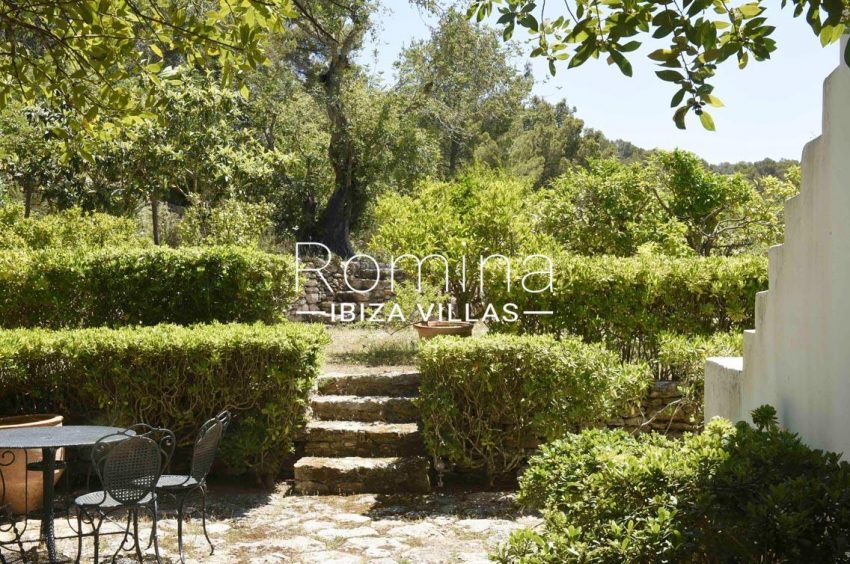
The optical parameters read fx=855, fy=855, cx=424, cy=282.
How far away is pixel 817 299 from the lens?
3.75m

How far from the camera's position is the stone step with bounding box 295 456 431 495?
7688 millimetres

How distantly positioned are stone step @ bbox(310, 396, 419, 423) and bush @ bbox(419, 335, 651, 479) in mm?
765

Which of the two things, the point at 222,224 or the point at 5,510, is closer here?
the point at 5,510

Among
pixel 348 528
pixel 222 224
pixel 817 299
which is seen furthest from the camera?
pixel 222 224

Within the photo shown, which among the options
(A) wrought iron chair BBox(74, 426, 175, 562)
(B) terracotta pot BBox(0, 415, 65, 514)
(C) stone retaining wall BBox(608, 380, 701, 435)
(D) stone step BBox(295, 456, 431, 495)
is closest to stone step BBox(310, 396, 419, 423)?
(D) stone step BBox(295, 456, 431, 495)

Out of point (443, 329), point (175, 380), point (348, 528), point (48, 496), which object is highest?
point (443, 329)

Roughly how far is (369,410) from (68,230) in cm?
992

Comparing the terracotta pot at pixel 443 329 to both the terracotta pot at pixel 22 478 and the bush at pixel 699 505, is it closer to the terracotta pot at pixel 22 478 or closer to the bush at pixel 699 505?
the terracotta pot at pixel 22 478

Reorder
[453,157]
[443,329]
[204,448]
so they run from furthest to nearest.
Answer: [453,157]
[443,329]
[204,448]

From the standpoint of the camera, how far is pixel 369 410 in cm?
855

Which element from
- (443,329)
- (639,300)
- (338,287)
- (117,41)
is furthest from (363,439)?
(338,287)

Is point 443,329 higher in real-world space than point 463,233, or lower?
lower

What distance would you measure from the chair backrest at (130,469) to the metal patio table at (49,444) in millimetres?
218

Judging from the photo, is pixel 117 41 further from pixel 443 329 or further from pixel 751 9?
pixel 443 329
